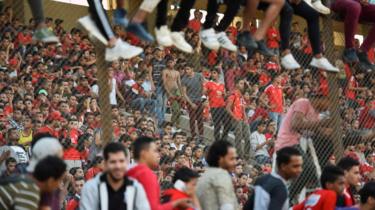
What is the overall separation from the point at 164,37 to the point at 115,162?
255cm

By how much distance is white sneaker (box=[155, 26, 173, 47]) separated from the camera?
39.4ft

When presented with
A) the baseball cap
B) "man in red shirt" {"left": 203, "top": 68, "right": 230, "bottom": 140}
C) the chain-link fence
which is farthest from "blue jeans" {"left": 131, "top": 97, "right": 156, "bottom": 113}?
the baseball cap

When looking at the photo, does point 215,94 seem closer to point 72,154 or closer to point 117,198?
point 72,154

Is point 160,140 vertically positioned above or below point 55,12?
below

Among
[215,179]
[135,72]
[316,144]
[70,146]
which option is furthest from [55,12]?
[215,179]

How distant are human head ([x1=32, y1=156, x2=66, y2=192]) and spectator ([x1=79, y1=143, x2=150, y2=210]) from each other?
718 millimetres

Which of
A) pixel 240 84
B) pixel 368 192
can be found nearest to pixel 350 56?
pixel 240 84

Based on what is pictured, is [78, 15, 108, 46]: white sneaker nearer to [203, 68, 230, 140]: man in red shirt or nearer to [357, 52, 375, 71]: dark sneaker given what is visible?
[203, 68, 230, 140]: man in red shirt

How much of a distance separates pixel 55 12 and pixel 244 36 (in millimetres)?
2853

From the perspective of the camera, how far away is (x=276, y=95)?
14.7m

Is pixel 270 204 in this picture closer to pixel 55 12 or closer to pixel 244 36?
pixel 244 36

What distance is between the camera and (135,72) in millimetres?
13938

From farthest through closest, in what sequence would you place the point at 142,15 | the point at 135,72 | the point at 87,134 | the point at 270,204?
the point at 135,72 → the point at 87,134 → the point at 142,15 → the point at 270,204

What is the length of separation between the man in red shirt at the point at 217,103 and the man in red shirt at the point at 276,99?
2.32 feet
